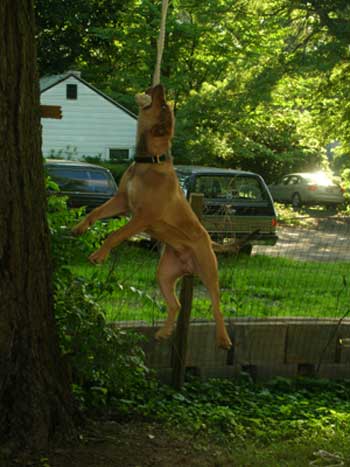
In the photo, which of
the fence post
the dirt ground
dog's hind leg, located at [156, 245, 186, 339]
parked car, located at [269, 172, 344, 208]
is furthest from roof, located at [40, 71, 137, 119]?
dog's hind leg, located at [156, 245, 186, 339]

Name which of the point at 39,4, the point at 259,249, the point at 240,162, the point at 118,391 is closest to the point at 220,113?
the point at 240,162

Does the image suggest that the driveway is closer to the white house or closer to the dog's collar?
the dog's collar

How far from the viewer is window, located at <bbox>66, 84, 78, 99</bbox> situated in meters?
28.3

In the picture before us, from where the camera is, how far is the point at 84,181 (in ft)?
45.0

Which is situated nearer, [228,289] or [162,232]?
[162,232]

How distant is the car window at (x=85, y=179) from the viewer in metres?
13.5

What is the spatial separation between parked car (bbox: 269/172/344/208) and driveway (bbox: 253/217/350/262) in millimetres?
18206

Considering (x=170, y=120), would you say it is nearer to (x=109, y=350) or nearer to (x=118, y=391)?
(x=109, y=350)

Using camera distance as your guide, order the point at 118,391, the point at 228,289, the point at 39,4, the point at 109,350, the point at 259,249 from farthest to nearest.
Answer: the point at 39,4 < the point at 259,249 < the point at 228,289 < the point at 118,391 < the point at 109,350

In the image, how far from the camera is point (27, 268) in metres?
4.22

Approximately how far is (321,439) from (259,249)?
3.00m

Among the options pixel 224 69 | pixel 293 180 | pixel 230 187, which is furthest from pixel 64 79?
pixel 230 187

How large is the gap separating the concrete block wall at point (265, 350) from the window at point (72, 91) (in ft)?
73.3

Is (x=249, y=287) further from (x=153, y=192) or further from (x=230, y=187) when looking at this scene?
(x=153, y=192)
